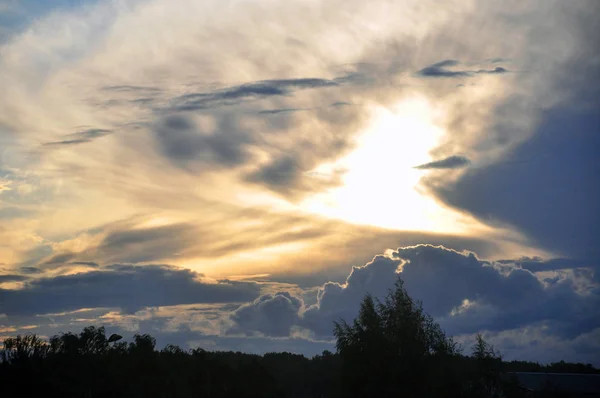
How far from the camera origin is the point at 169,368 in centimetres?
11431

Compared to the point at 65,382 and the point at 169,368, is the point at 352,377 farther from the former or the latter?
the point at 169,368

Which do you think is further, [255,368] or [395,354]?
[255,368]

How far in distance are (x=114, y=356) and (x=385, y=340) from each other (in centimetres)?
5886

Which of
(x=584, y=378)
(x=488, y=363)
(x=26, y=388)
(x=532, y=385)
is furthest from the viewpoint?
(x=584, y=378)

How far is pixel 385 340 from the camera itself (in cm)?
7612

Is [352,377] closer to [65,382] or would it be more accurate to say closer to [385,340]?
[385,340]

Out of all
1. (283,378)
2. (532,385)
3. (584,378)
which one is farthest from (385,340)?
(283,378)

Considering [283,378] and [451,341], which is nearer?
[451,341]

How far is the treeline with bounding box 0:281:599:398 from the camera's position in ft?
236

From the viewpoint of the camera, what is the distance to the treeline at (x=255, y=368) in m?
71.8

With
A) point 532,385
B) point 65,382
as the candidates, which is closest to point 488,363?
point 532,385

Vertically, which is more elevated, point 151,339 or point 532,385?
point 151,339

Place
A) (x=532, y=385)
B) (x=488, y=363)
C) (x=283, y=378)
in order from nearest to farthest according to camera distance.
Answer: (x=488, y=363) → (x=532, y=385) → (x=283, y=378)

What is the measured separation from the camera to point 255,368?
124438mm
